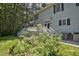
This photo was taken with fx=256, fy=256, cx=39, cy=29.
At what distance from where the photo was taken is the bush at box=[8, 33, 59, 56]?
268 inches

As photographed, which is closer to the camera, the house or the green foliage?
the green foliage

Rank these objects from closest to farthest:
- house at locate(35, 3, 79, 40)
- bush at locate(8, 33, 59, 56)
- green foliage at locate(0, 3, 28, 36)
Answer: bush at locate(8, 33, 59, 56) < green foliage at locate(0, 3, 28, 36) < house at locate(35, 3, 79, 40)

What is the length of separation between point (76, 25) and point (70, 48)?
0.80 meters

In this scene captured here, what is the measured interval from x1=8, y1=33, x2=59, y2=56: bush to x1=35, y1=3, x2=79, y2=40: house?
0.41m

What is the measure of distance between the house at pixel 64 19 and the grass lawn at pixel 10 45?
14.4 inches

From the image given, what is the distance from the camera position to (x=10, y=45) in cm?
702

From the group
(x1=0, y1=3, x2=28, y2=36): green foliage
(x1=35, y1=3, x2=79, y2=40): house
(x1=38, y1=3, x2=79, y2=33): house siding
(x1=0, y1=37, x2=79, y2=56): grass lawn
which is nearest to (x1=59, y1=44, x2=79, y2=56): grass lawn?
(x1=0, y1=37, x2=79, y2=56): grass lawn

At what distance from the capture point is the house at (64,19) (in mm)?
7238

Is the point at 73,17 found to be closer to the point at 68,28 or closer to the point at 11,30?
the point at 68,28

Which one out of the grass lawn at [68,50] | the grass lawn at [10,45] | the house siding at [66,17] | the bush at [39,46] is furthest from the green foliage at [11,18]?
the grass lawn at [68,50]

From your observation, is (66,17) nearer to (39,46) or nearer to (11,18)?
(39,46)

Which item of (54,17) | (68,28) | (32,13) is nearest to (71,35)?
(68,28)

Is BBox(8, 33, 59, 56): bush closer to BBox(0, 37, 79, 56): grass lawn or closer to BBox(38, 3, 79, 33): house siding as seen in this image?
BBox(0, 37, 79, 56): grass lawn

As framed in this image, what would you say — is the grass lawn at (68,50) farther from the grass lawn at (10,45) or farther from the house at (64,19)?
the house at (64,19)
